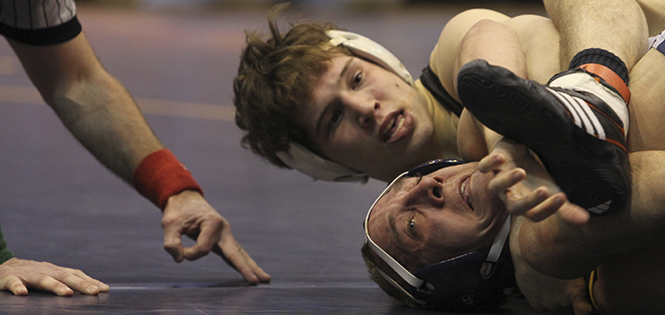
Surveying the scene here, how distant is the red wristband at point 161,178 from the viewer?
246cm

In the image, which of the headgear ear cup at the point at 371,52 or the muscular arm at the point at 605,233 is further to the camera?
the headgear ear cup at the point at 371,52

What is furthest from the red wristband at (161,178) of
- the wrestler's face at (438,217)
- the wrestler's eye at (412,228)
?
the wrestler's eye at (412,228)

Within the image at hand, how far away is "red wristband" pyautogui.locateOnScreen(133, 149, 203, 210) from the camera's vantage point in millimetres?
2455

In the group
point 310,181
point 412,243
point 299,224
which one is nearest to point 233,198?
point 299,224

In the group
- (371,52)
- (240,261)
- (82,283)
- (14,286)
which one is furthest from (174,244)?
(371,52)

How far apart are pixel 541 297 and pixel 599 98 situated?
58 cm

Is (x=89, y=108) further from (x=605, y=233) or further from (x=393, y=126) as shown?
(x=605, y=233)

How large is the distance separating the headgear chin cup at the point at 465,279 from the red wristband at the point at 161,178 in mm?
770

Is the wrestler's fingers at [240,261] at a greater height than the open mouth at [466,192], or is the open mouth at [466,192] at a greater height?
the open mouth at [466,192]

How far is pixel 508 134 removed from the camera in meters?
1.44

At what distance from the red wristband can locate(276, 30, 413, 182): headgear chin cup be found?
48 cm

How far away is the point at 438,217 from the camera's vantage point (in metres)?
1.88

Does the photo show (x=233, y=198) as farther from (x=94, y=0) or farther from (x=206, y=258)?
(x=94, y=0)

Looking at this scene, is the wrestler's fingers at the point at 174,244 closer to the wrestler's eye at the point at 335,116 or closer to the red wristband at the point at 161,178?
the red wristband at the point at 161,178
